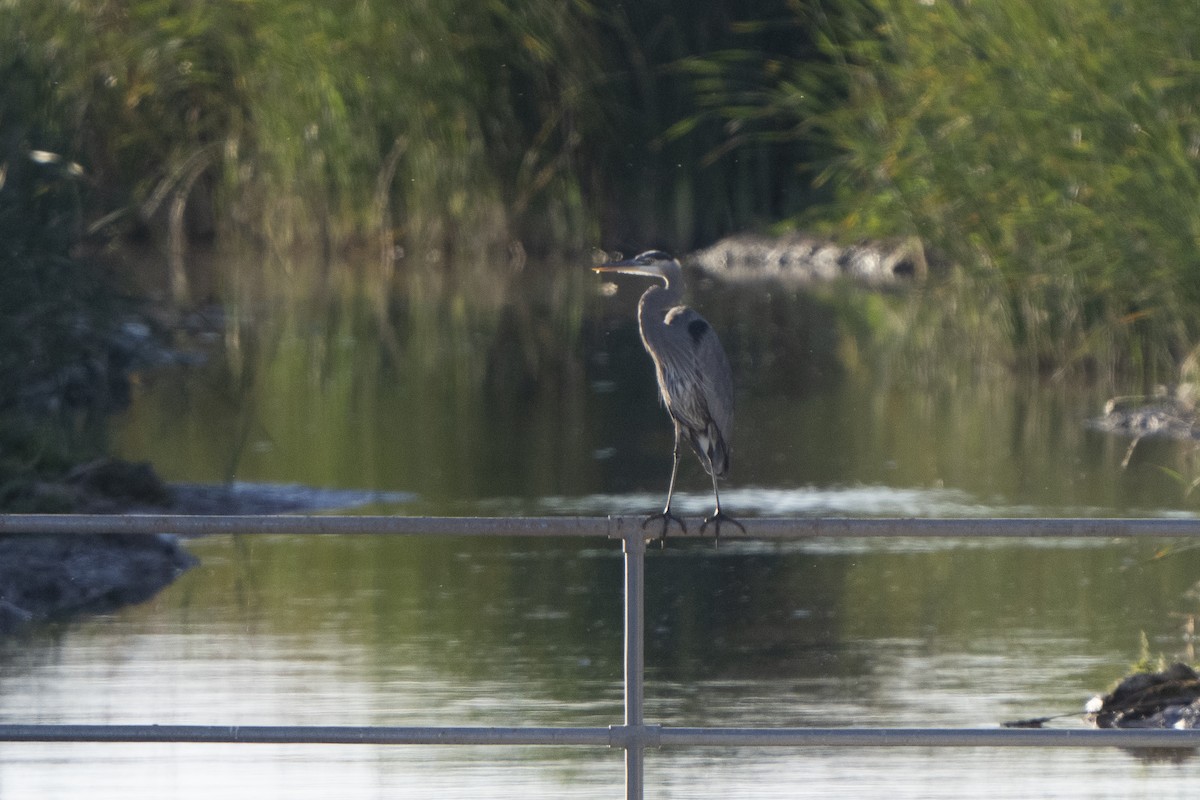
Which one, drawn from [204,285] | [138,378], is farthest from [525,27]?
[138,378]

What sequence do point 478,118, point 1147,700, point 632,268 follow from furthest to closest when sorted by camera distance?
1. point 478,118
2. point 1147,700
3. point 632,268

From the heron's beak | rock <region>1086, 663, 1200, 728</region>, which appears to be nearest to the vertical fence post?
the heron's beak

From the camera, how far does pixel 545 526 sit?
341 cm

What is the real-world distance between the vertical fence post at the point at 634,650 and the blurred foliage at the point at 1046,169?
6.78m

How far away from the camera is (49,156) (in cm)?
761

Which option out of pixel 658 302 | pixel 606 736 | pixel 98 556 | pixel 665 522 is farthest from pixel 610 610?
pixel 606 736

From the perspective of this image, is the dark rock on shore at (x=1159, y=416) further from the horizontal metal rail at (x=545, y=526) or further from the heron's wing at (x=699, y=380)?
the horizontal metal rail at (x=545, y=526)

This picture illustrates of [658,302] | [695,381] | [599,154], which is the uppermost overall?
[599,154]

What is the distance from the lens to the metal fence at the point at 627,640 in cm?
341

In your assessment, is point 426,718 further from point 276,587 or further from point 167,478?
point 167,478

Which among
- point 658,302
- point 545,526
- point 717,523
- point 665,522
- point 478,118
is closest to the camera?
point 545,526

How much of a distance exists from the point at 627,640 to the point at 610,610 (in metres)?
4.48

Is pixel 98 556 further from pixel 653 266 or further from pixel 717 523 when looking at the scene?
pixel 717 523

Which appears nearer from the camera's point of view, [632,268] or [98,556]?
[632,268]
